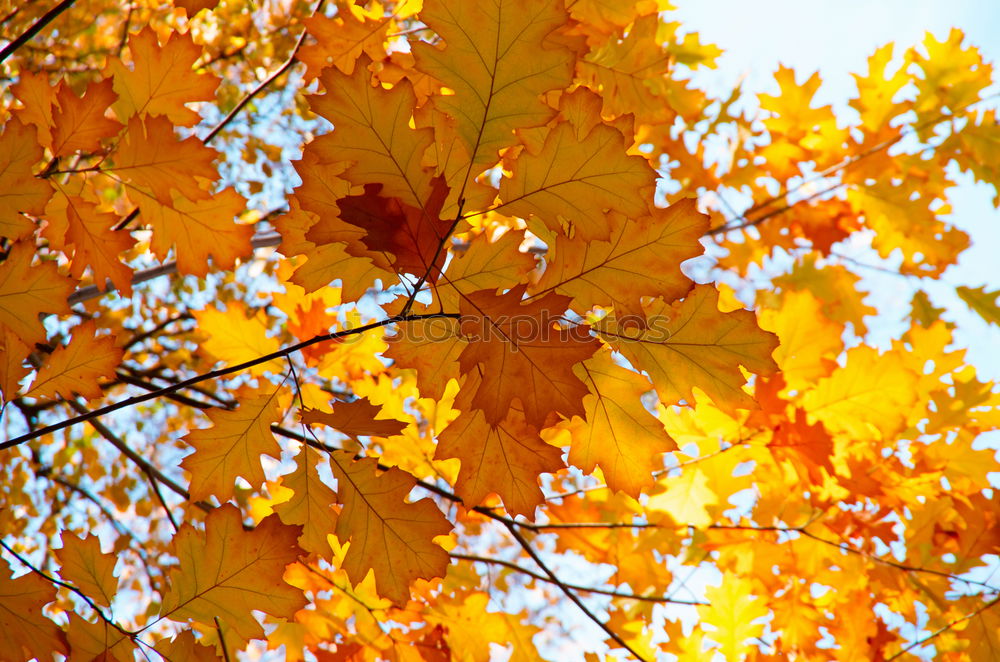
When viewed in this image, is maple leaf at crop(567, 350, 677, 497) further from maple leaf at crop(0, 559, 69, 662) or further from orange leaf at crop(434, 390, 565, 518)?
maple leaf at crop(0, 559, 69, 662)

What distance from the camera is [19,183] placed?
966 millimetres

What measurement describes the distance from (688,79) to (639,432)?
154cm

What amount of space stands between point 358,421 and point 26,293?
0.52m

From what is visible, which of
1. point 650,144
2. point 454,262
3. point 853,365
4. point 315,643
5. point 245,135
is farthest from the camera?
point 245,135

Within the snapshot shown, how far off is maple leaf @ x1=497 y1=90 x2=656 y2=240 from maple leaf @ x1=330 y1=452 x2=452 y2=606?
1.56ft

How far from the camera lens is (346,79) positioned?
79 centimetres

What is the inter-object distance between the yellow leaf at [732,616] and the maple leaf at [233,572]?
1142mm

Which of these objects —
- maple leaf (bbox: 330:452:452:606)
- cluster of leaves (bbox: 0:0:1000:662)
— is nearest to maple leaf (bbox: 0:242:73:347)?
cluster of leaves (bbox: 0:0:1000:662)

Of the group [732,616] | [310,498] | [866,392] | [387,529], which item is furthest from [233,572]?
[866,392]

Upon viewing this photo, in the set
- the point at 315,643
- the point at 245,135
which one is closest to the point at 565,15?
the point at 315,643

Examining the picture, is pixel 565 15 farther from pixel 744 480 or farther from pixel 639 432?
pixel 744 480

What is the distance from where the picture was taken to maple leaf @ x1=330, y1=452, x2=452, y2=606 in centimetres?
102

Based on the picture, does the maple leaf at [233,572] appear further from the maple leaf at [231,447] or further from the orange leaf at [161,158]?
the orange leaf at [161,158]

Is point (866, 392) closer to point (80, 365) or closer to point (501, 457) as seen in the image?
point (501, 457)
